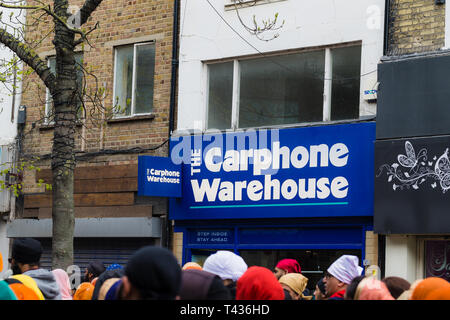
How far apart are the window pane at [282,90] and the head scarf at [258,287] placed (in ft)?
27.2

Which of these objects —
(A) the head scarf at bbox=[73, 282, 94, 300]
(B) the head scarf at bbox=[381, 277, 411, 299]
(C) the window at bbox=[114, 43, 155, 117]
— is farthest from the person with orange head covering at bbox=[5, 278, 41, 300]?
(C) the window at bbox=[114, 43, 155, 117]

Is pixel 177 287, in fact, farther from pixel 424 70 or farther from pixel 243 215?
pixel 243 215

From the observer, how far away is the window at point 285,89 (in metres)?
Answer: 13.5

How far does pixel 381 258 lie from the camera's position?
493 inches

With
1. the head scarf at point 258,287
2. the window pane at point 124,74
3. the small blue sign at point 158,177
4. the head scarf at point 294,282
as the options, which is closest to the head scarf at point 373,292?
the head scarf at point 258,287

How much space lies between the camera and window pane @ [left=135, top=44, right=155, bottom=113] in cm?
1577

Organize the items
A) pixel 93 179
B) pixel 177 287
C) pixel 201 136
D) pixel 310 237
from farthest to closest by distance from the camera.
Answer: pixel 93 179 → pixel 201 136 → pixel 310 237 → pixel 177 287

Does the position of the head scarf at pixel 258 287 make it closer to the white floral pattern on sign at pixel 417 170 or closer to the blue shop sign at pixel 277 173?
the white floral pattern on sign at pixel 417 170

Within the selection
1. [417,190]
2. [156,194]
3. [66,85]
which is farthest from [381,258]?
[66,85]

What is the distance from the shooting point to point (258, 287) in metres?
5.52

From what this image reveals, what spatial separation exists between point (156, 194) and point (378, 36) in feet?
15.0

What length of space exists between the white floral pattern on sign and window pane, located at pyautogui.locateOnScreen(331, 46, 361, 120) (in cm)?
140

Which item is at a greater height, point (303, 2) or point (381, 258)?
point (303, 2)

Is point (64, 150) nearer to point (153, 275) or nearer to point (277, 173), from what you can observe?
point (277, 173)
